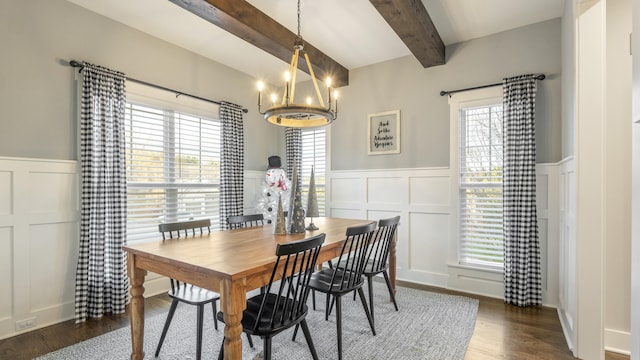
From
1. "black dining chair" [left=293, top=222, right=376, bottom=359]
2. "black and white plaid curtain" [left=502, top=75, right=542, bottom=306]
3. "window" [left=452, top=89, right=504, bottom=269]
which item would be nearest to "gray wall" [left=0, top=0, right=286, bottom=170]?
"black dining chair" [left=293, top=222, right=376, bottom=359]

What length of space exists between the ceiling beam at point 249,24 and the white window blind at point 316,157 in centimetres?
119

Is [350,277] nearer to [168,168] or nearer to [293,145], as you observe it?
→ [168,168]

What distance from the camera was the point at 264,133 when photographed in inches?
188

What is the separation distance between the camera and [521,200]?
3076 millimetres

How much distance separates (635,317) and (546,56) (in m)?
3.14

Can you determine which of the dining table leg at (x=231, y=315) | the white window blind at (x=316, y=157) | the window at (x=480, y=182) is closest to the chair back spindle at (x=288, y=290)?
the dining table leg at (x=231, y=315)

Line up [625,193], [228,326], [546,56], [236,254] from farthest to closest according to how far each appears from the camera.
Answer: [546,56], [625,193], [236,254], [228,326]

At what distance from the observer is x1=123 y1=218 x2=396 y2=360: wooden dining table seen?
5.01 feet

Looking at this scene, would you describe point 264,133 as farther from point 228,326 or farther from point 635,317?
point 635,317

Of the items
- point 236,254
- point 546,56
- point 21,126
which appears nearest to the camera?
point 236,254

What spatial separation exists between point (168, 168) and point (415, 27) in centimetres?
298

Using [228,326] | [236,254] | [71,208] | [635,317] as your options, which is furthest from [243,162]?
[635,317]

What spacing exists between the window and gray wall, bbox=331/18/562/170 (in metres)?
0.21

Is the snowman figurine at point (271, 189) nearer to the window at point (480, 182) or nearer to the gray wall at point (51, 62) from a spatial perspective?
the gray wall at point (51, 62)
